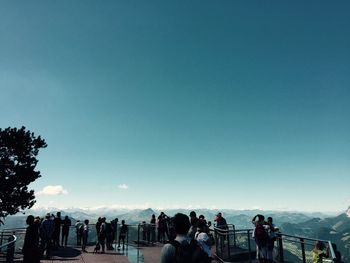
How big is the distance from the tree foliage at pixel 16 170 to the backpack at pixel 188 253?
103 feet

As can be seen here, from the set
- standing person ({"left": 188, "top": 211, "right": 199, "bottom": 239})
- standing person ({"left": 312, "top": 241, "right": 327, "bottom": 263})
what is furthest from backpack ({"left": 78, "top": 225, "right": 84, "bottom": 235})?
standing person ({"left": 312, "top": 241, "right": 327, "bottom": 263})

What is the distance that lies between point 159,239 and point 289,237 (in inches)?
481

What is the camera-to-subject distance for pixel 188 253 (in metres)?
2.98

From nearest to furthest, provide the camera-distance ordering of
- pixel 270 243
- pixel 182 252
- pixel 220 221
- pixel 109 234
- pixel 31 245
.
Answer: pixel 182 252, pixel 31 245, pixel 270 243, pixel 220 221, pixel 109 234

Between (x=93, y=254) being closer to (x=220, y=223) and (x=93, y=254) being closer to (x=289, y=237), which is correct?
(x=220, y=223)

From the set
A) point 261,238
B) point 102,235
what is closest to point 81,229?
point 102,235

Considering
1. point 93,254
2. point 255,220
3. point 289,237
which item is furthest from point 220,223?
point 93,254

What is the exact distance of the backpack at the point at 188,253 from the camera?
2.95 metres

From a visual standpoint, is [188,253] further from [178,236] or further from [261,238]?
[261,238]

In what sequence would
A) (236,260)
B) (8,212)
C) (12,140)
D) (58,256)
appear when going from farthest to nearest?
(12,140) → (8,212) → (58,256) → (236,260)

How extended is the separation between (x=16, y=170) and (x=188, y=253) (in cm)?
3276

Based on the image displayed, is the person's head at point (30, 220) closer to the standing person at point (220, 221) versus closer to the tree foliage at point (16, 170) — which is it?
the standing person at point (220, 221)

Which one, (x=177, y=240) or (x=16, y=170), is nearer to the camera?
(x=177, y=240)

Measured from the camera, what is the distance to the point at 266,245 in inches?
439
